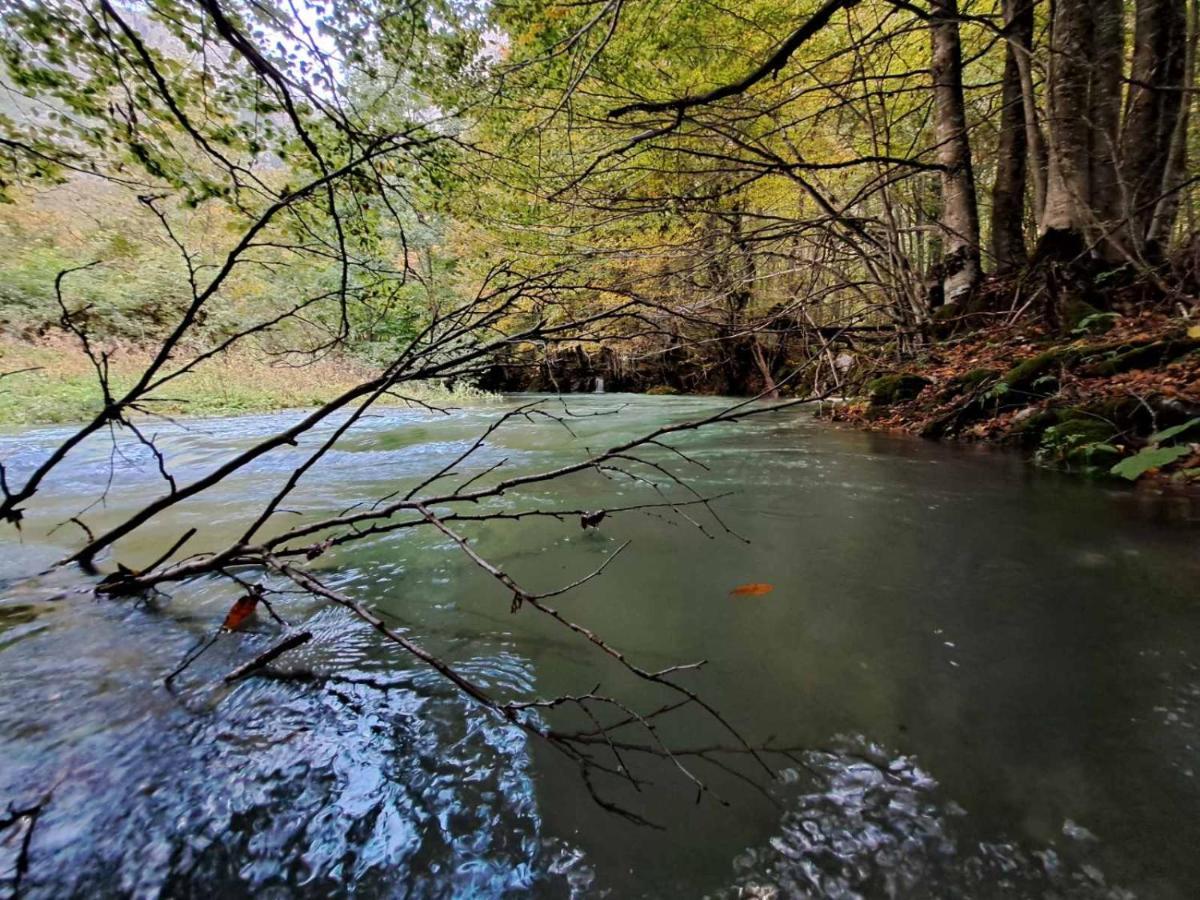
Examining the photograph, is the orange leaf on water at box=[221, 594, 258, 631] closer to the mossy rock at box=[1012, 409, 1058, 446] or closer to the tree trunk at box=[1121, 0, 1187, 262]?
the mossy rock at box=[1012, 409, 1058, 446]

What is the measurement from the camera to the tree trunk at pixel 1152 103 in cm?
465

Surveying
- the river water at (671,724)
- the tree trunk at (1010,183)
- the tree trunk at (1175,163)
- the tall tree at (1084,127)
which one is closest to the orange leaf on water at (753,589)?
the river water at (671,724)

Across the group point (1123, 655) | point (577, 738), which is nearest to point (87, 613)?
point (577, 738)

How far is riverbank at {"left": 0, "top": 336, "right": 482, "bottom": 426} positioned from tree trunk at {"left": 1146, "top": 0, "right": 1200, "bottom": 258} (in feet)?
31.9

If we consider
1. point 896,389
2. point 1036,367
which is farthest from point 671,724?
point 896,389

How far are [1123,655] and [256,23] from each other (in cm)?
500

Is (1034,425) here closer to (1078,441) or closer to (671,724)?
(1078,441)

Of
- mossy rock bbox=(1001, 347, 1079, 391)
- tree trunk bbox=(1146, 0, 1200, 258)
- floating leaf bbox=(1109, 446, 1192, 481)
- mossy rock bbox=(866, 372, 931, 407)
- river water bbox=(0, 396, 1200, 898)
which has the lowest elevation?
river water bbox=(0, 396, 1200, 898)

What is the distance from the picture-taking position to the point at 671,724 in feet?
3.87

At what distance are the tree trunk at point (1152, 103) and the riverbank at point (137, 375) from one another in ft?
31.6

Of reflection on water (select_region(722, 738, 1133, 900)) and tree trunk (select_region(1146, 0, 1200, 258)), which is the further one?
tree trunk (select_region(1146, 0, 1200, 258))

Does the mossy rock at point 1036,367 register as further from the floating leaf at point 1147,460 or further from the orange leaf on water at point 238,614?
the orange leaf on water at point 238,614

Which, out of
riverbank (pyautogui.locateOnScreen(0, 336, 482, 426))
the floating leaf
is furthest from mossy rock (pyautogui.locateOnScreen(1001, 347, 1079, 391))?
riverbank (pyautogui.locateOnScreen(0, 336, 482, 426))

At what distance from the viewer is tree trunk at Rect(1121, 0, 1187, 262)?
4649 millimetres
